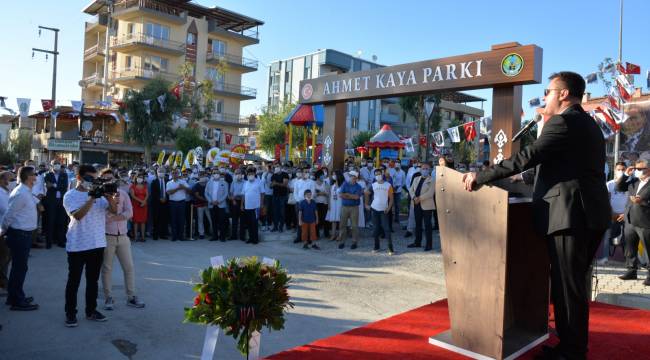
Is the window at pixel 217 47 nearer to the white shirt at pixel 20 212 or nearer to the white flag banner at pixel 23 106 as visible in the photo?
the white flag banner at pixel 23 106

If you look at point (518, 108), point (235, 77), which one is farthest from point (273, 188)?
point (235, 77)

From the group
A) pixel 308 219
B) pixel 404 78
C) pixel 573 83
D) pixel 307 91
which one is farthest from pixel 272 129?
pixel 573 83

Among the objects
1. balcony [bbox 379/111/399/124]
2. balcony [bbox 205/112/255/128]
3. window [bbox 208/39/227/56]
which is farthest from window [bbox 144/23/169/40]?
balcony [bbox 379/111/399/124]

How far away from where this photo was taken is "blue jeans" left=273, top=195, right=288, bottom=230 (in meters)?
13.9

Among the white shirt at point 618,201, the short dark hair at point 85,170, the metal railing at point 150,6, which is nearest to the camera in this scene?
the short dark hair at point 85,170

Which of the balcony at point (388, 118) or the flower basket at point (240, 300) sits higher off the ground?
the balcony at point (388, 118)

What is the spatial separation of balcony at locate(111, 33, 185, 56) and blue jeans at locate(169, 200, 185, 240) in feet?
120

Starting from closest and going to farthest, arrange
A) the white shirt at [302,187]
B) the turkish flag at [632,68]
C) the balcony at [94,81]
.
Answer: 1. the white shirt at [302,187]
2. the turkish flag at [632,68]
3. the balcony at [94,81]

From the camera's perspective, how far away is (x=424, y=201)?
35.0 feet

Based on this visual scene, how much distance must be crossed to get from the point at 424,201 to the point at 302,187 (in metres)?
3.27

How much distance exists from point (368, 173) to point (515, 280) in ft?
42.6

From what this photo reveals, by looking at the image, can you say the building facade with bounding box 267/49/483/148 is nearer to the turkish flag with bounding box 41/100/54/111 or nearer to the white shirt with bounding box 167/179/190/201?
the turkish flag with bounding box 41/100/54/111

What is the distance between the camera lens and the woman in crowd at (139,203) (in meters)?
12.5

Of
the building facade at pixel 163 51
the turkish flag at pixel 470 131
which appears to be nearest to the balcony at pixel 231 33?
the building facade at pixel 163 51
